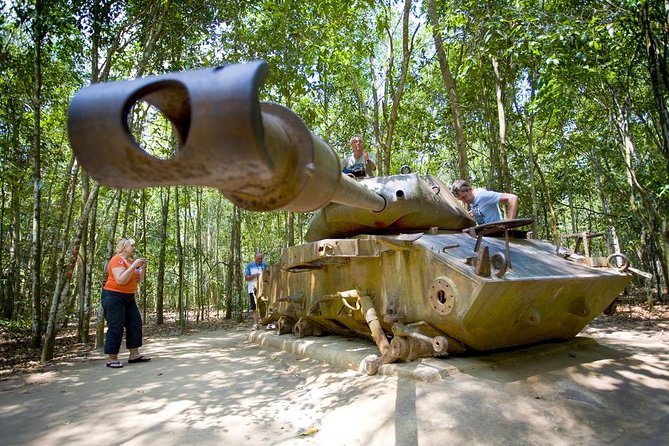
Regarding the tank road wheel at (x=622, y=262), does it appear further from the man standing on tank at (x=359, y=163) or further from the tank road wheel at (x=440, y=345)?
the man standing on tank at (x=359, y=163)

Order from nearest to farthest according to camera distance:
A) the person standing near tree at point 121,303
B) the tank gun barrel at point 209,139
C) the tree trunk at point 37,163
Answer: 1. the tank gun barrel at point 209,139
2. the person standing near tree at point 121,303
3. the tree trunk at point 37,163

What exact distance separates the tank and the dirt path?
1.47 ft

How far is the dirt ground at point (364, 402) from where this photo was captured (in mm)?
3381

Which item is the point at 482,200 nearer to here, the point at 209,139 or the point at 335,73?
the point at 209,139

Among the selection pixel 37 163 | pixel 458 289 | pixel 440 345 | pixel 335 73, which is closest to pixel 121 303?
pixel 37 163

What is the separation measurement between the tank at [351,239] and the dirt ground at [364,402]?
44 centimetres

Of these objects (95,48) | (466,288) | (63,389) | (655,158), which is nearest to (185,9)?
(95,48)

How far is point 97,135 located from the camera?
0.89 meters

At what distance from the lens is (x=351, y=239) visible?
5.49m

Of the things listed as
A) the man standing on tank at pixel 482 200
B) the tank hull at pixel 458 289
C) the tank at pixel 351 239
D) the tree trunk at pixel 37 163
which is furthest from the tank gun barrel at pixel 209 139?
the tree trunk at pixel 37 163

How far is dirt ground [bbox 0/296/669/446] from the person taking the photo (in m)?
3.38

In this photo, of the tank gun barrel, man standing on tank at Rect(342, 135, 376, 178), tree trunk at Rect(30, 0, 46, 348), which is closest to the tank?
the tank gun barrel

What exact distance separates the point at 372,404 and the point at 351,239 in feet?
6.81

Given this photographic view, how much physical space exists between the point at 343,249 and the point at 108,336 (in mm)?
3827
